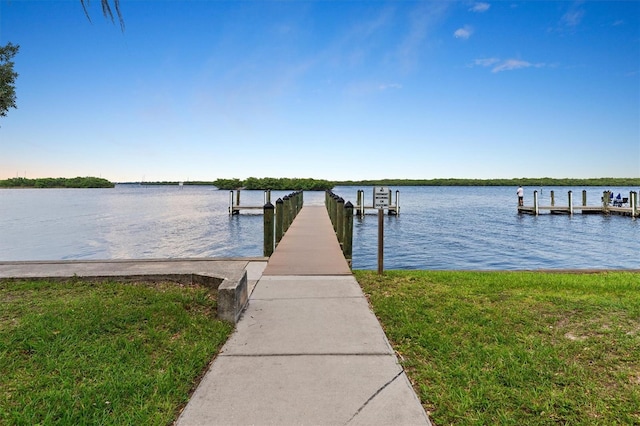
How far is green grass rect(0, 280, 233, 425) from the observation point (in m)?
3.08

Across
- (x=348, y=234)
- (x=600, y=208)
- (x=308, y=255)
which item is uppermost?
(x=600, y=208)

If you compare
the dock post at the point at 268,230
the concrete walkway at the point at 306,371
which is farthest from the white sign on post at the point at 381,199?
the dock post at the point at 268,230

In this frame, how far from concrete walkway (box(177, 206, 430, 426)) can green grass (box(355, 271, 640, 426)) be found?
28cm

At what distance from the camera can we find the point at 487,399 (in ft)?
10.6

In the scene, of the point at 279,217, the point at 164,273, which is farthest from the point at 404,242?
the point at 164,273

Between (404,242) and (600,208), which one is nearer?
(404,242)

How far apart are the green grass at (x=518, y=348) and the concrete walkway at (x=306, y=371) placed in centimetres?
28

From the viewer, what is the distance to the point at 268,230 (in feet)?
32.5

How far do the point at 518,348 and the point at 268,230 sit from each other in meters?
6.77

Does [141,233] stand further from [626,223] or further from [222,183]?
[222,183]

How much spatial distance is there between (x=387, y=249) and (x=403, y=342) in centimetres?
1389

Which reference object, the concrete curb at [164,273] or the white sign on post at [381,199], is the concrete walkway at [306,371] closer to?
the concrete curb at [164,273]

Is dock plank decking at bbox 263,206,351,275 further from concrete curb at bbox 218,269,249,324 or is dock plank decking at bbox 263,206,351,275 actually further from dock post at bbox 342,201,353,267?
concrete curb at bbox 218,269,249,324

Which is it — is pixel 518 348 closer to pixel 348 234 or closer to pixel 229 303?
pixel 229 303
